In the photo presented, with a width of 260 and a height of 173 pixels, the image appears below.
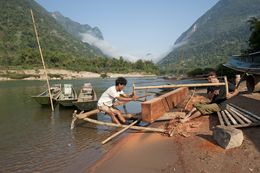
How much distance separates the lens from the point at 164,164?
5344 mm

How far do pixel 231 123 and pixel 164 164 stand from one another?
2.60 meters

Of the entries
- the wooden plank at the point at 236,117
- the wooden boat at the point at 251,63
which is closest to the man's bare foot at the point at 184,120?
the wooden plank at the point at 236,117

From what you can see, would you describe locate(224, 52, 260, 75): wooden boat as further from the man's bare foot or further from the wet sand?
the wet sand

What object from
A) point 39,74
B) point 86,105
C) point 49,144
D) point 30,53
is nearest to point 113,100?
point 49,144

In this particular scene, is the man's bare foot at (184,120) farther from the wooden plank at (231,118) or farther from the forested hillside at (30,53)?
the forested hillside at (30,53)

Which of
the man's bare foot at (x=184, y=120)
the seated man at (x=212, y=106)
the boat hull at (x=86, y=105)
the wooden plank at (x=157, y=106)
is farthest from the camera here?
the boat hull at (x=86, y=105)

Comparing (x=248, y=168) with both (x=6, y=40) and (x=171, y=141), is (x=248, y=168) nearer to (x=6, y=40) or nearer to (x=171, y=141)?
(x=171, y=141)

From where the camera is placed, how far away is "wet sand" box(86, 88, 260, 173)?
480cm

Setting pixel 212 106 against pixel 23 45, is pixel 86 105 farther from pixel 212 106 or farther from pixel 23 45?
pixel 23 45

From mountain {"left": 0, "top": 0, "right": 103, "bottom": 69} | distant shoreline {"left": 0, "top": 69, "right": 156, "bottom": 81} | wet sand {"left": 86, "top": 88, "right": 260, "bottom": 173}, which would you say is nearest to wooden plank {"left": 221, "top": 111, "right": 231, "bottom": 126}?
wet sand {"left": 86, "top": 88, "right": 260, "bottom": 173}

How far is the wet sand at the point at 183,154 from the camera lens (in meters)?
4.80

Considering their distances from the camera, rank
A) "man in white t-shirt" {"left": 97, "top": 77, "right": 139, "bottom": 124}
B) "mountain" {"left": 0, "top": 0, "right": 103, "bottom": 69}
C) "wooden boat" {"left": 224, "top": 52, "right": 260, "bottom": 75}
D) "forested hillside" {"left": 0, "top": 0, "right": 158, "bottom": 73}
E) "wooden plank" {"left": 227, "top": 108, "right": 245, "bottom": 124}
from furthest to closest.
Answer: "forested hillside" {"left": 0, "top": 0, "right": 158, "bottom": 73} < "mountain" {"left": 0, "top": 0, "right": 103, "bottom": 69} < "wooden boat" {"left": 224, "top": 52, "right": 260, "bottom": 75} < "man in white t-shirt" {"left": 97, "top": 77, "right": 139, "bottom": 124} < "wooden plank" {"left": 227, "top": 108, "right": 245, "bottom": 124}

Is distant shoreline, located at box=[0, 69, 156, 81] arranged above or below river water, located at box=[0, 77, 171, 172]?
above

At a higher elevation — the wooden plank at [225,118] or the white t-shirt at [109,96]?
the white t-shirt at [109,96]
